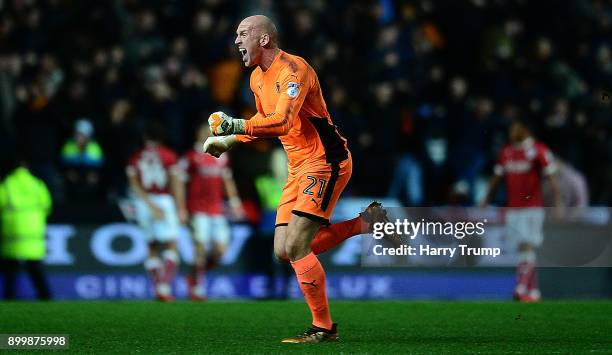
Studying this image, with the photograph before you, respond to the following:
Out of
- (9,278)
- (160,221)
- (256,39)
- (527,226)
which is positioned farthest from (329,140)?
(9,278)

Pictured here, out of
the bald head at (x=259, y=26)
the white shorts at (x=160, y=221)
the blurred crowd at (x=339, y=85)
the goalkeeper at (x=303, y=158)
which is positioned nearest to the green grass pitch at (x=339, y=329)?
the goalkeeper at (x=303, y=158)

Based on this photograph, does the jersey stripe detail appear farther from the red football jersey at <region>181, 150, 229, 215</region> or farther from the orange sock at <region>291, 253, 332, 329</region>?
the red football jersey at <region>181, 150, 229, 215</region>

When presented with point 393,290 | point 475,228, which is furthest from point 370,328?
point 393,290

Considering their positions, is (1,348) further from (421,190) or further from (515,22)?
(515,22)

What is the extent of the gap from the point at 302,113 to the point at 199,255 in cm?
676

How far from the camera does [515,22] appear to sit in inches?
784

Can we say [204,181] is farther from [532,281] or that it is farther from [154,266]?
[532,281]

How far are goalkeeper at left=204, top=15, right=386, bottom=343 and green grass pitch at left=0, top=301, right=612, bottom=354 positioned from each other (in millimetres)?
449

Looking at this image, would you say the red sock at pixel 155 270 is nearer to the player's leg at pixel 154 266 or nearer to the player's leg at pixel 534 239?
the player's leg at pixel 154 266

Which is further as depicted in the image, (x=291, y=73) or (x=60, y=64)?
(x=60, y=64)

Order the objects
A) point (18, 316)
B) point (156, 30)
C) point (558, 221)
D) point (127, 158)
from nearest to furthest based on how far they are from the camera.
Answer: point (18, 316), point (558, 221), point (127, 158), point (156, 30)

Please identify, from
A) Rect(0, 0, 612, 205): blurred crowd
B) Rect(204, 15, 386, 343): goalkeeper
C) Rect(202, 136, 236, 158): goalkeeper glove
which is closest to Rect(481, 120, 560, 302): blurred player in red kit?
Rect(0, 0, 612, 205): blurred crowd

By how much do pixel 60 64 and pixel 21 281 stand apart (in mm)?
3306

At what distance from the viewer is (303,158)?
30.3 feet
